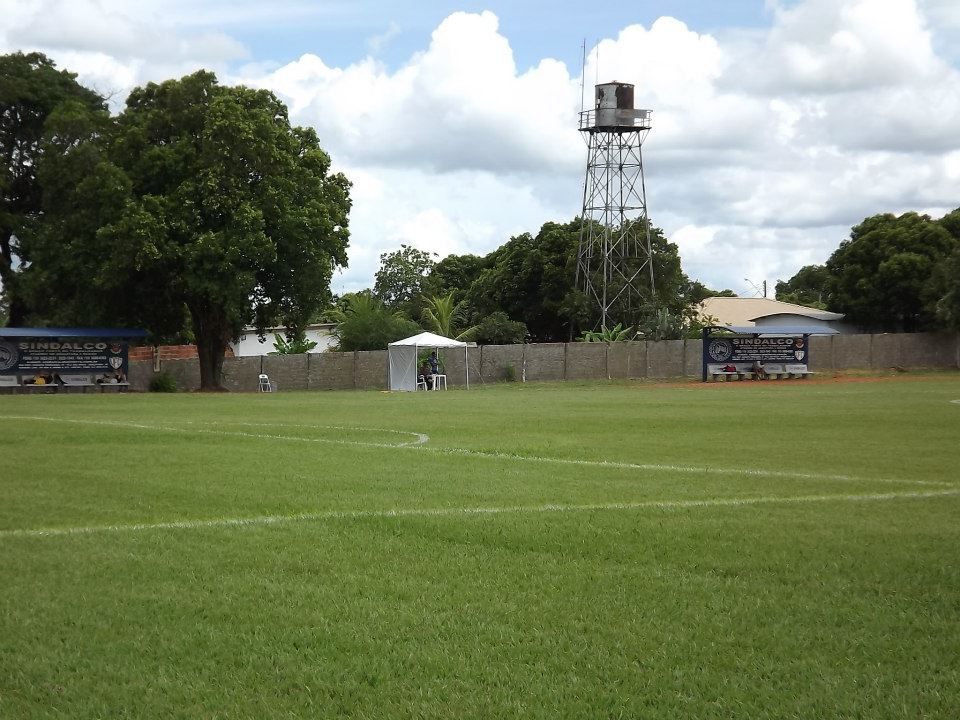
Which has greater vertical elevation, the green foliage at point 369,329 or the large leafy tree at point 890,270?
the large leafy tree at point 890,270

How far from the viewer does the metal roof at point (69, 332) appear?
142 feet

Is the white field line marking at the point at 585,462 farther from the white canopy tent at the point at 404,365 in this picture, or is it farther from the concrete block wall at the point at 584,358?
the concrete block wall at the point at 584,358

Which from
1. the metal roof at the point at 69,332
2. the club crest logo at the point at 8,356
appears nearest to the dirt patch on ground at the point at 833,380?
the metal roof at the point at 69,332

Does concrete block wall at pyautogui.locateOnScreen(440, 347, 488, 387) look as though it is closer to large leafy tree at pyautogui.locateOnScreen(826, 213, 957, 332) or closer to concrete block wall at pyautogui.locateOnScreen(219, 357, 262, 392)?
concrete block wall at pyautogui.locateOnScreen(219, 357, 262, 392)

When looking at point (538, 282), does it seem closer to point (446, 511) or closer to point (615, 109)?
point (615, 109)

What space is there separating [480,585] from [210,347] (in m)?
43.5

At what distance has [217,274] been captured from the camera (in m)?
43.4

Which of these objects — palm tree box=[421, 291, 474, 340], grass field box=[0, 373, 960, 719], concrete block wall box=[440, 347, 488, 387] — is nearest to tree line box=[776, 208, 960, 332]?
palm tree box=[421, 291, 474, 340]

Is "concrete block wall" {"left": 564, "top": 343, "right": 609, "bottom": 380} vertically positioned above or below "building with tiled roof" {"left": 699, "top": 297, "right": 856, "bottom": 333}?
below

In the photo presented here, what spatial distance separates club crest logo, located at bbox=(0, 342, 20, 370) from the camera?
43.8 m

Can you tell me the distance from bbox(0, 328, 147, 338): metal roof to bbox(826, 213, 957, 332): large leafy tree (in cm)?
4533

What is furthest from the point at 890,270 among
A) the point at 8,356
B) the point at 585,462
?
the point at 585,462

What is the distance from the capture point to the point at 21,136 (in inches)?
1992

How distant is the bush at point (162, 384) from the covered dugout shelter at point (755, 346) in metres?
22.5
